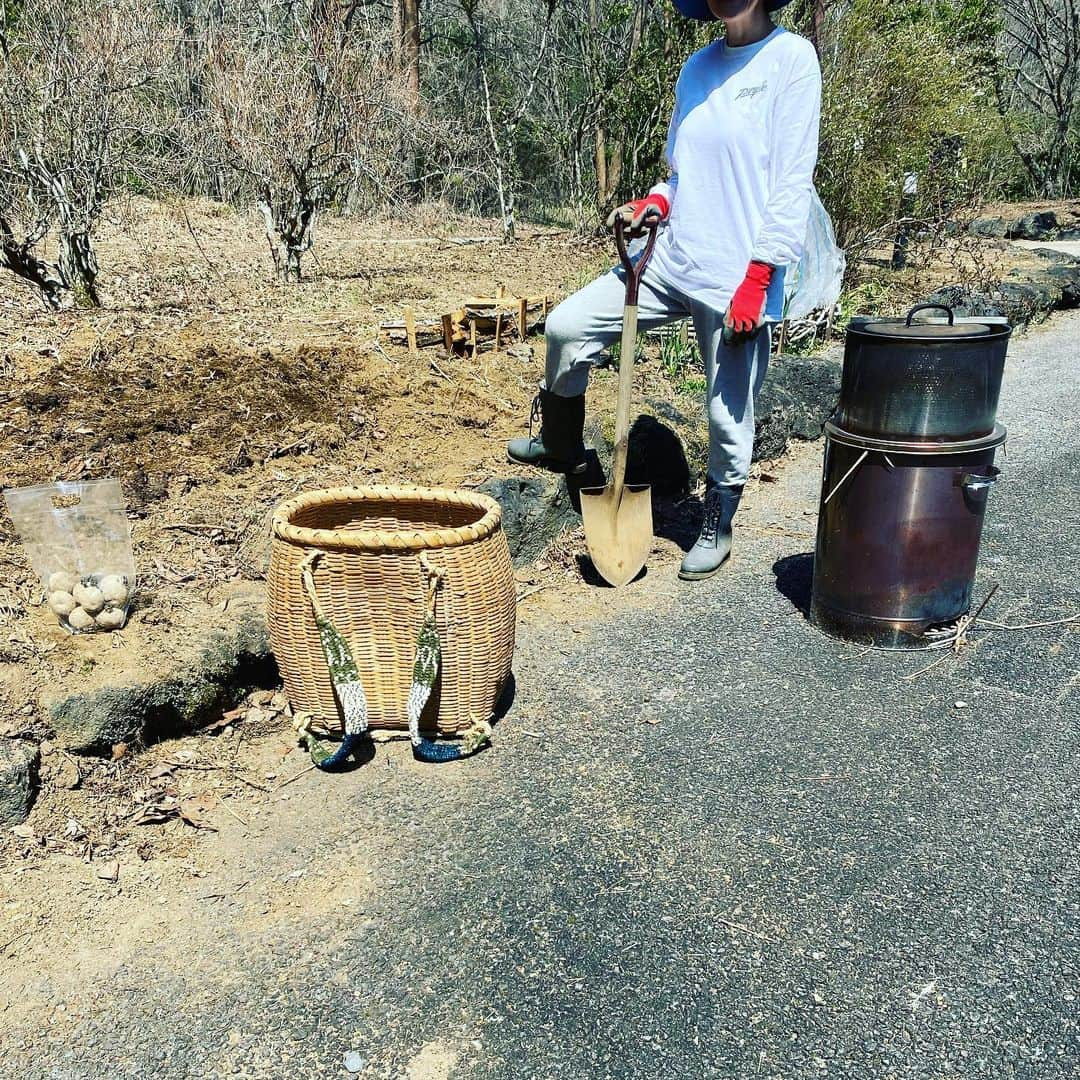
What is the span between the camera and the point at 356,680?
2648mm

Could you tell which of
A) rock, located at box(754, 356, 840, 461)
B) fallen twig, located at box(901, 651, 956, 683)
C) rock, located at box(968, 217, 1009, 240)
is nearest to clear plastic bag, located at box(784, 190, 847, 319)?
rock, located at box(754, 356, 840, 461)

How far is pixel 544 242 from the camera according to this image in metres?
12.7

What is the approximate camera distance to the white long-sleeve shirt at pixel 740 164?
10.7 feet

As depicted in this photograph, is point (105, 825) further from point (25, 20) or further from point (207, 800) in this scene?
point (25, 20)

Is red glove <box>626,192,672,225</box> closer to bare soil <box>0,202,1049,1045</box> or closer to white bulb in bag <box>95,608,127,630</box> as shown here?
bare soil <box>0,202,1049,1045</box>

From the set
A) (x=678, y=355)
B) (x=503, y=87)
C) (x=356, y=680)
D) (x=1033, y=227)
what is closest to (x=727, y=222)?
(x=356, y=680)

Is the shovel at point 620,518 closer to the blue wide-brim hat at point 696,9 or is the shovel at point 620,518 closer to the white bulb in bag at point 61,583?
the blue wide-brim hat at point 696,9

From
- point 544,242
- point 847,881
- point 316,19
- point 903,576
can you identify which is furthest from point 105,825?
point 544,242

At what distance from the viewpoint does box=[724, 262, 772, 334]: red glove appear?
11.0ft

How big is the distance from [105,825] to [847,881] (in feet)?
6.13

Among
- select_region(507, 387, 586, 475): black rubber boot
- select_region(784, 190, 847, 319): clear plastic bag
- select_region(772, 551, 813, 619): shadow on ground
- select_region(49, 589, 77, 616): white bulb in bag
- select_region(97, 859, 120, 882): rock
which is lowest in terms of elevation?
select_region(97, 859, 120, 882): rock

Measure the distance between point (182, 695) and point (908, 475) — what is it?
2.36 meters

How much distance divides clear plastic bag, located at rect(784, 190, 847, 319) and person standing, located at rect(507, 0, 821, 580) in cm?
269

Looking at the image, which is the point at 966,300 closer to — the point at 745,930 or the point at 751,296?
the point at 751,296
